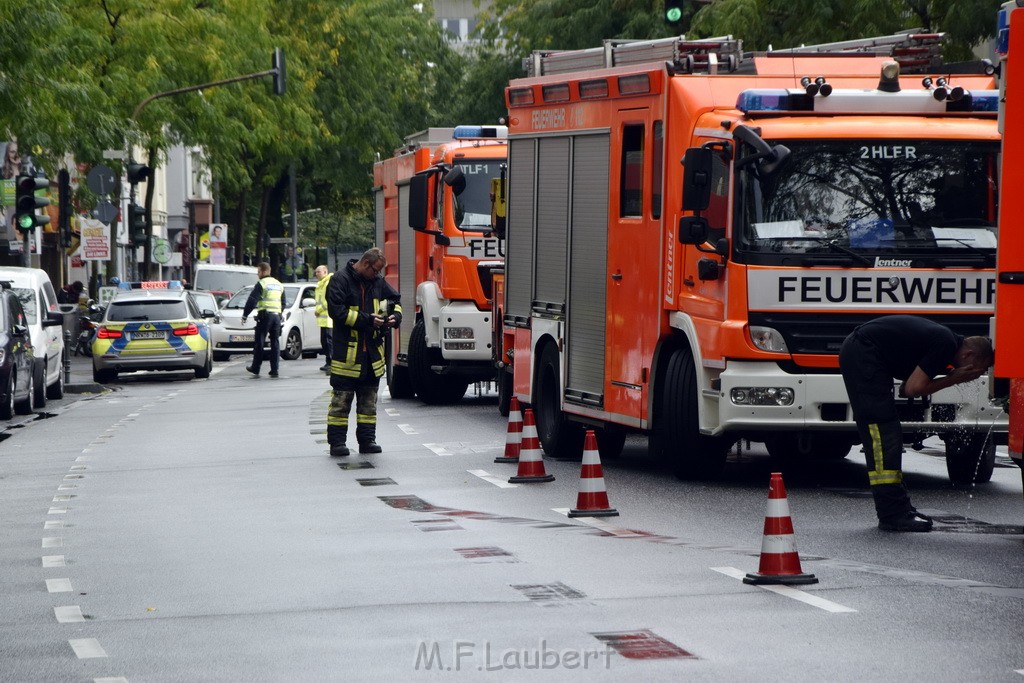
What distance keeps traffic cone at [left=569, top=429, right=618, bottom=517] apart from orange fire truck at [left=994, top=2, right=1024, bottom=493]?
2.65 m

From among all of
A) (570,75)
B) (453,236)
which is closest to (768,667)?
(570,75)

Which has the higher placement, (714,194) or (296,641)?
(714,194)

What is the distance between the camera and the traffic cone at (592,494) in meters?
11.6

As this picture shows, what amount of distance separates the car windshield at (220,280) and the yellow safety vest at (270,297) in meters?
19.4

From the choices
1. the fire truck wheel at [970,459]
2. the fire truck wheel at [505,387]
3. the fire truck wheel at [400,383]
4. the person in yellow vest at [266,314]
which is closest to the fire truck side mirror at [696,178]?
the fire truck wheel at [970,459]

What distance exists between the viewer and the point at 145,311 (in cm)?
3183

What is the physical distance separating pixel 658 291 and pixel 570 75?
8.50ft

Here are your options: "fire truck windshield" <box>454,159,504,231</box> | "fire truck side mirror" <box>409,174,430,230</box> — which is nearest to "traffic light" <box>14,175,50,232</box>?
"fire truck windshield" <box>454,159,504,231</box>

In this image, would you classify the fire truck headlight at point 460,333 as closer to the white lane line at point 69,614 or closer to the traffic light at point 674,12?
the traffic light at point 674,12

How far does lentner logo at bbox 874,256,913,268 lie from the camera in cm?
1265

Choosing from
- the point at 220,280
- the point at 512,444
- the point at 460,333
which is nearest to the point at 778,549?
the point at 512,444

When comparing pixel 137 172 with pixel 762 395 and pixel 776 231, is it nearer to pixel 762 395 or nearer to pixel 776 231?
pixel 776 231

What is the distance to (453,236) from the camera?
21859 mm

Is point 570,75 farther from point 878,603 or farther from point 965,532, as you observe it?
point 878,603
